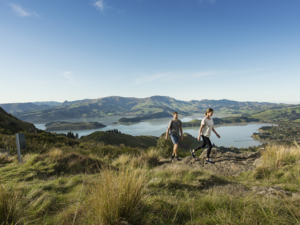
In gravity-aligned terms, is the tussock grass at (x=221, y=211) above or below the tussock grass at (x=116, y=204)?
below

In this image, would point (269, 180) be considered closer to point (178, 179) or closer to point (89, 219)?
point (178, 179)

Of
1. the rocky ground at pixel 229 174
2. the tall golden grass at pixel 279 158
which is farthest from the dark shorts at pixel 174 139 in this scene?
the tall golden grass at pixel 279 158

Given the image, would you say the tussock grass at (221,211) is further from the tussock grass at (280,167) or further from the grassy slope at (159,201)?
the tussock grass at (280,167)

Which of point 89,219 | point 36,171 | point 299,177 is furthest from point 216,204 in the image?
point 36,171

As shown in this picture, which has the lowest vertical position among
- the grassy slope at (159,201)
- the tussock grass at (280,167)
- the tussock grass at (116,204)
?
the tussock grass at (280,167)

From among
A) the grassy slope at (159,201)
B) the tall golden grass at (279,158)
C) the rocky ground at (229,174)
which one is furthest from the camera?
the tall golden grass at (279,158)

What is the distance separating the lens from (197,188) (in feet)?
11.1

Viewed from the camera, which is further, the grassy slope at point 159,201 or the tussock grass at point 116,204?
the grassy slope at point 159,201

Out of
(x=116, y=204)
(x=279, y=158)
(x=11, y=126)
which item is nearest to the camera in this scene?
(x=116, y=204)

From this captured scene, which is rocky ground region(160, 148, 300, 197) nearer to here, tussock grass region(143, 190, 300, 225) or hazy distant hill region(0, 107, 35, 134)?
tussock grass region(143, 190, 300, 225)

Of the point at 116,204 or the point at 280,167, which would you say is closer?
the point at 116,204

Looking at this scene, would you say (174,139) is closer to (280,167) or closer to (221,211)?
(280,167)

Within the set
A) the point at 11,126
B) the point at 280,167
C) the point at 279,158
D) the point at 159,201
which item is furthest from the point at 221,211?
the point at 11,126

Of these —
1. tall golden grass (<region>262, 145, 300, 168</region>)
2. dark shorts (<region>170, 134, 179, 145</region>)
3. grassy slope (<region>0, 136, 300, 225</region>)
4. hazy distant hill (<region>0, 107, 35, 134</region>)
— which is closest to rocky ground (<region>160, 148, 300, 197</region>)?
grassy slope (<region>0, 136, 300, 225</region>)
